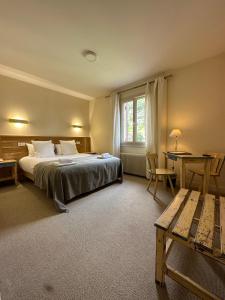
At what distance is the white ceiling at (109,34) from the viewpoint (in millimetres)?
1722

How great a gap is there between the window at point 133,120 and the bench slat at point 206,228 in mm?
2898

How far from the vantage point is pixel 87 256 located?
130cm

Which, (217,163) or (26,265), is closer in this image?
(26,265)

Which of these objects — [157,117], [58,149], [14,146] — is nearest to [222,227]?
[157,117]

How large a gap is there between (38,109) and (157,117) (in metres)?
3.26

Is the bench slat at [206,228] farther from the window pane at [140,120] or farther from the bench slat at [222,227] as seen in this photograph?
the window pane at [140,120]

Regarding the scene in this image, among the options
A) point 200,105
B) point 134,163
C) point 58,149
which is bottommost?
point 134,163

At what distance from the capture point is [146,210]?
2143 mm

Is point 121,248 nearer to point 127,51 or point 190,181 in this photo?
point 190,181

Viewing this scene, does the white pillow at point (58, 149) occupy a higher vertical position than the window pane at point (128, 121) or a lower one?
lower

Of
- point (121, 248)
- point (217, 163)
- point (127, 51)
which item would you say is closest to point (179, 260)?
point (121, 248)

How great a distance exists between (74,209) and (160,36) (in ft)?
9.84

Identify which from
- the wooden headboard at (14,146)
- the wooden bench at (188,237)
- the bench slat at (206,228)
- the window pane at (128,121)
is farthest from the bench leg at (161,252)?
the wooden headboard at (14,146)

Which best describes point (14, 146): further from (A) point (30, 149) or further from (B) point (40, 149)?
(B) point (40, 149)
